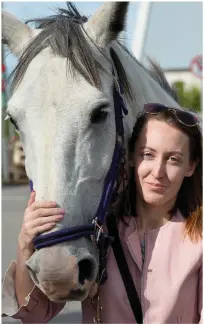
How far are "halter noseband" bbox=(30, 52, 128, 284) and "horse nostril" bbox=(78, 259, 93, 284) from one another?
0.24 feet

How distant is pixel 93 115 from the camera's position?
1.98m

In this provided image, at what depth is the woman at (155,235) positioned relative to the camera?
71.2 inches

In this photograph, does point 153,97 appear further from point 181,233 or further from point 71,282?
point 71,282

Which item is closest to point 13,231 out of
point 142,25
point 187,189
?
point 142,25

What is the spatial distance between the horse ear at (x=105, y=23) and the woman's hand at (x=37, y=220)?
94 cm

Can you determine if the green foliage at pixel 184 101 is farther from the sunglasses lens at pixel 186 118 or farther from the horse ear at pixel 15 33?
the horse ear at pixel 15 33

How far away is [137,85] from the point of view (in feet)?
8.36

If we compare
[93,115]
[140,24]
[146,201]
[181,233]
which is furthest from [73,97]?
[140,24]

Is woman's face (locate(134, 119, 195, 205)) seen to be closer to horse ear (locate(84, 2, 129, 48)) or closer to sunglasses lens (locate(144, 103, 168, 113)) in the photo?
sunglasses lens (locate(144, 103, 168, 113))

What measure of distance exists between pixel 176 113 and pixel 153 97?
0.74m

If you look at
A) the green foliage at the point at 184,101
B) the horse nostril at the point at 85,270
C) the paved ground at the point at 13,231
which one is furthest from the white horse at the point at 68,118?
the paved ground at the point at 13,231

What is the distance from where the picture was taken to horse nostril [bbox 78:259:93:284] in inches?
70.5

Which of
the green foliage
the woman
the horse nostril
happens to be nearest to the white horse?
the horse nostril

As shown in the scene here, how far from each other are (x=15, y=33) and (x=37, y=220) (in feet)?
3.68
